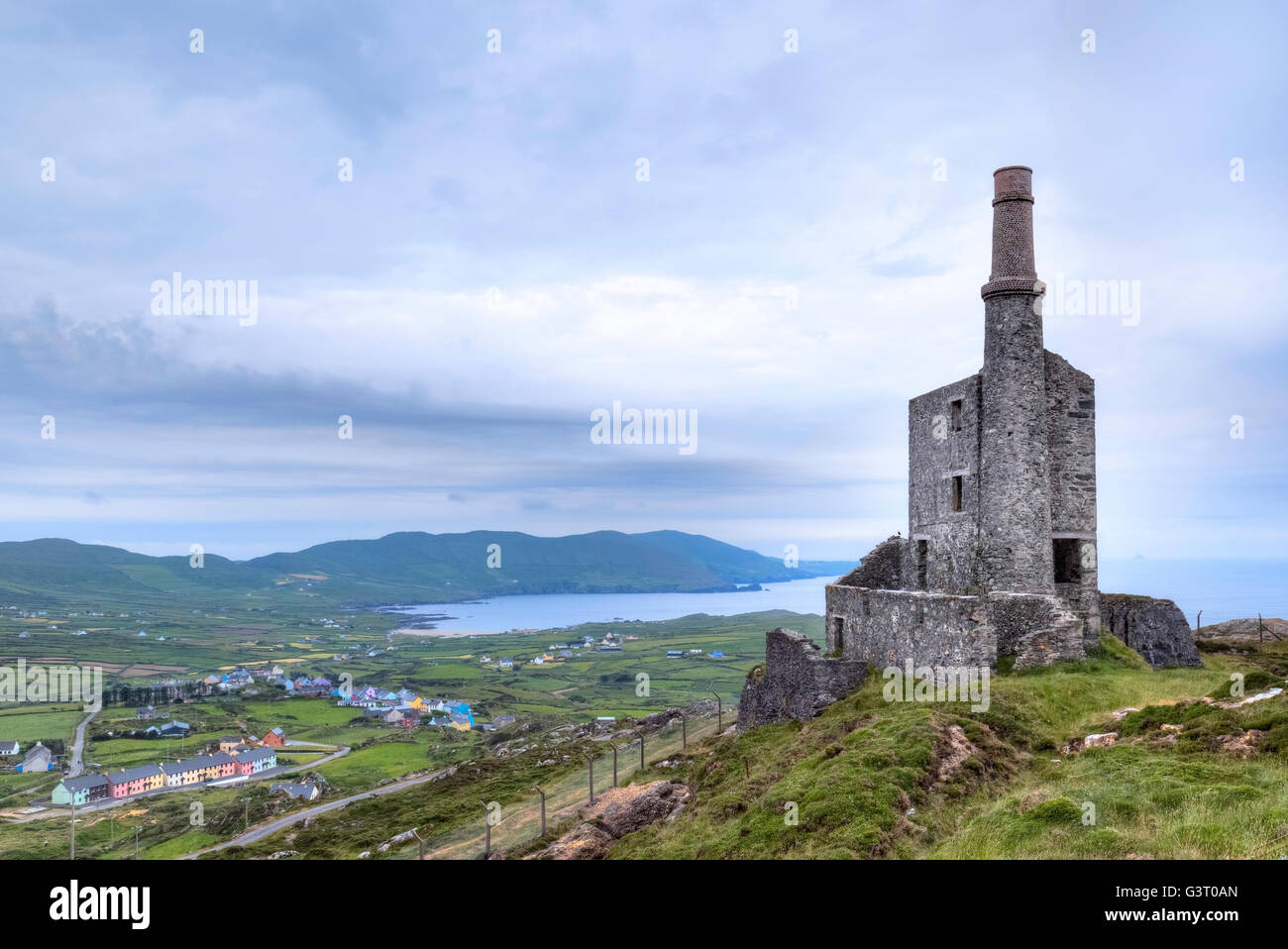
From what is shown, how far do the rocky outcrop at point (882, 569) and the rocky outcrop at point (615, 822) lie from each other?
12895mm

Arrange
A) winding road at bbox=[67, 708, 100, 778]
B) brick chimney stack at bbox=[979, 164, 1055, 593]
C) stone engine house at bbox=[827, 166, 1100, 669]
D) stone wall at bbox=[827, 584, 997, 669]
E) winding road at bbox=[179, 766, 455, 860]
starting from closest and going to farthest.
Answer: stone wall at bbox=[827, 584, 997, 669]
stone engine house at bbox=[827, 166, 1100, 669]
brick chimney stack at bbox=[979, 164, 1055, 593]
winding road at bbox=[179, 766, 455, 860]
winding road at bbox=[67, 708, 100, 778]

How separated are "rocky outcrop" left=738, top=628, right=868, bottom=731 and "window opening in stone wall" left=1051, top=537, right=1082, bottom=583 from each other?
304 inches

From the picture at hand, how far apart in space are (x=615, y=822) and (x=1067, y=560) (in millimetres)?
17884

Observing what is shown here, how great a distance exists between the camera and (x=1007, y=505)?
25.4 m

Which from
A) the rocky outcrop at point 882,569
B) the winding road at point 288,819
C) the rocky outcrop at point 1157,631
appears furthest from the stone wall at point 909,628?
the winding road at point 288,819

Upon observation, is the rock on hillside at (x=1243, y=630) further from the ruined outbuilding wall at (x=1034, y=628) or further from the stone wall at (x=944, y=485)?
the ruined outbuilding wall at (x=1034, y=628)

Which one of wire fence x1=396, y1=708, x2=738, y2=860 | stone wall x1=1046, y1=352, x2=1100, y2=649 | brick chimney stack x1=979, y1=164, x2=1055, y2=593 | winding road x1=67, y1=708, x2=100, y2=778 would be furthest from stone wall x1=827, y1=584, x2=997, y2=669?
winding road x1=67, y1=708, x2=100, y2=778

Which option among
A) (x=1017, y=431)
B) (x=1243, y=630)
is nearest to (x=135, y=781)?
(x=1017, y=431)

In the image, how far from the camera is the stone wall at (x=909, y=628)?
72.8 ft

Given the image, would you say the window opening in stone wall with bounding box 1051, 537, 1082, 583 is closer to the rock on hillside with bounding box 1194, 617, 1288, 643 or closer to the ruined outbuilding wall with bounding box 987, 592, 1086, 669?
the ruined outbuilding wall with bounding box 987, 592, 1086, 669

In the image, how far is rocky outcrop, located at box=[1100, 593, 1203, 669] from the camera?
29.3 metres

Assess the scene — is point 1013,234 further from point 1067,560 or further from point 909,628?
point 909,628

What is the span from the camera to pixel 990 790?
14812 millimetres
